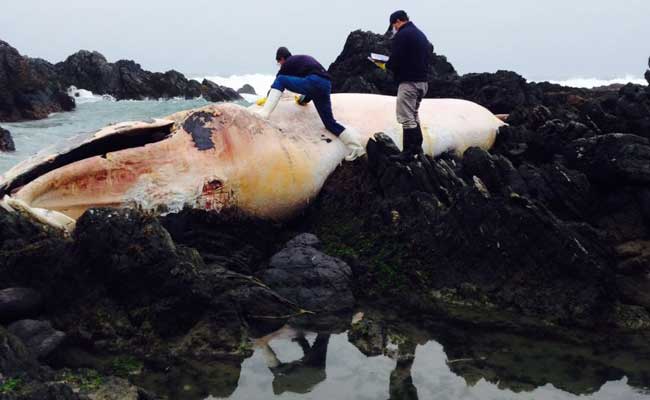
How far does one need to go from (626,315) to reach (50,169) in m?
5.46

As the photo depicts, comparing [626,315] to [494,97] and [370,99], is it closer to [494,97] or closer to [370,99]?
[370,99]

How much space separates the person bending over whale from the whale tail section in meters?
2.85

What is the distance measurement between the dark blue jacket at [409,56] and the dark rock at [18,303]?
17.0 feet

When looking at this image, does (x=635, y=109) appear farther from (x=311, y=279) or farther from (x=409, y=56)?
(x=311, y=279)

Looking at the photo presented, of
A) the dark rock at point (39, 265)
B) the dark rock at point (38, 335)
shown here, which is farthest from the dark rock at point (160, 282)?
the dark rock at point (38, 335)

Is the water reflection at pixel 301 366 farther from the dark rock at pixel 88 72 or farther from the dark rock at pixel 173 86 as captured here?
the dark rock at pixel 88 72

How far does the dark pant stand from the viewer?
814cm

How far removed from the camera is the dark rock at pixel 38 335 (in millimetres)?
4719

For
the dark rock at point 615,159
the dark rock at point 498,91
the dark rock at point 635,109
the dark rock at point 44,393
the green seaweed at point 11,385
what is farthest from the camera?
the dark rock at point 498,91

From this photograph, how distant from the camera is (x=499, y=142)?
10.1 meters

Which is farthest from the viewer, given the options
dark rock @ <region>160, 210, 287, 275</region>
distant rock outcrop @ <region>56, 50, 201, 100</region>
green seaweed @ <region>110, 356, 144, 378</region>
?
distant rock outcrop @ <region>56, 50, 201, 100</region>

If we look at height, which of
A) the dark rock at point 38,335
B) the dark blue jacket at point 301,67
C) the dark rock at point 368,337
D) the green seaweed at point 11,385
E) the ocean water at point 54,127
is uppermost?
the dark blue jacket at point 301,67

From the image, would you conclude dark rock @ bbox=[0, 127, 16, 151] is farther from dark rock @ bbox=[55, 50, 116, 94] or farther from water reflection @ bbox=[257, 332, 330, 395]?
dark rock @ bbox=[55, 50, 116, 94]

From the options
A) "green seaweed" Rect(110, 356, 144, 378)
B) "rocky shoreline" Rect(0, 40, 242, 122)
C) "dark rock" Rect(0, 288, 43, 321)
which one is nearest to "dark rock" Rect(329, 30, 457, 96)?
"dark rock" Rect(0, 288, 43, 321)
